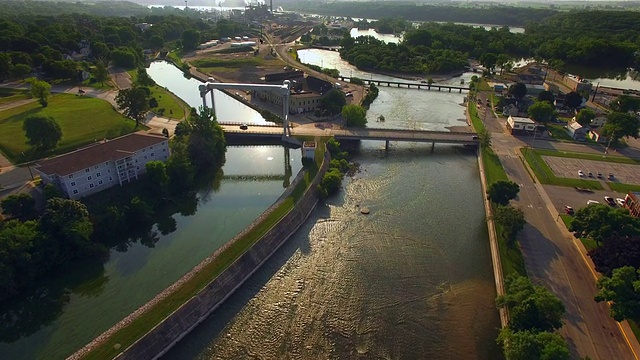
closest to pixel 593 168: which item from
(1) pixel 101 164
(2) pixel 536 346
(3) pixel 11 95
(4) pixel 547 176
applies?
(4) pixel 547 176

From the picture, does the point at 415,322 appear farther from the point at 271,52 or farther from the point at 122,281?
the point at 271,52

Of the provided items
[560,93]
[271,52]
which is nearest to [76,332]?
[560,93]

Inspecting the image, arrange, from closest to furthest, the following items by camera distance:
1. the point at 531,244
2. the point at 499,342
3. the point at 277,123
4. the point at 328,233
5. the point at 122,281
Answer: the point at 499,342, the point at 122,281, the point at 531,244, the point at 328,233, the point at 277,123

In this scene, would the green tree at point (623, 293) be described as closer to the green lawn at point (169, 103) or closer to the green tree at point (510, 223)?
the green tree at point (510, 223)

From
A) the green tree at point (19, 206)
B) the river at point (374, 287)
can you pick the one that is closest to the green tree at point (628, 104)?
the river at point (374, 287)

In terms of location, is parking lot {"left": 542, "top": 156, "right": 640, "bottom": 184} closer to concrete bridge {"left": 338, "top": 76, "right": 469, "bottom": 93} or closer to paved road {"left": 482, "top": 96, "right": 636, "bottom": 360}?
paved road {"left": 482, "top": 96, "right": 636, "bottom": 360}

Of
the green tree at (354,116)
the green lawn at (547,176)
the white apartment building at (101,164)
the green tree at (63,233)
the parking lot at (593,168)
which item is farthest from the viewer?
the green tree at (354,116)

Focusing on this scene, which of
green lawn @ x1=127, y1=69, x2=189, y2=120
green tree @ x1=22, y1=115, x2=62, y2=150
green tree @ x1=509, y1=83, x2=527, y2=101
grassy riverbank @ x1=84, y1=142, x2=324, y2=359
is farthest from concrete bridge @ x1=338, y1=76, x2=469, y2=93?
green tree @ x1=22, y1=115, x2=62, y2=150
